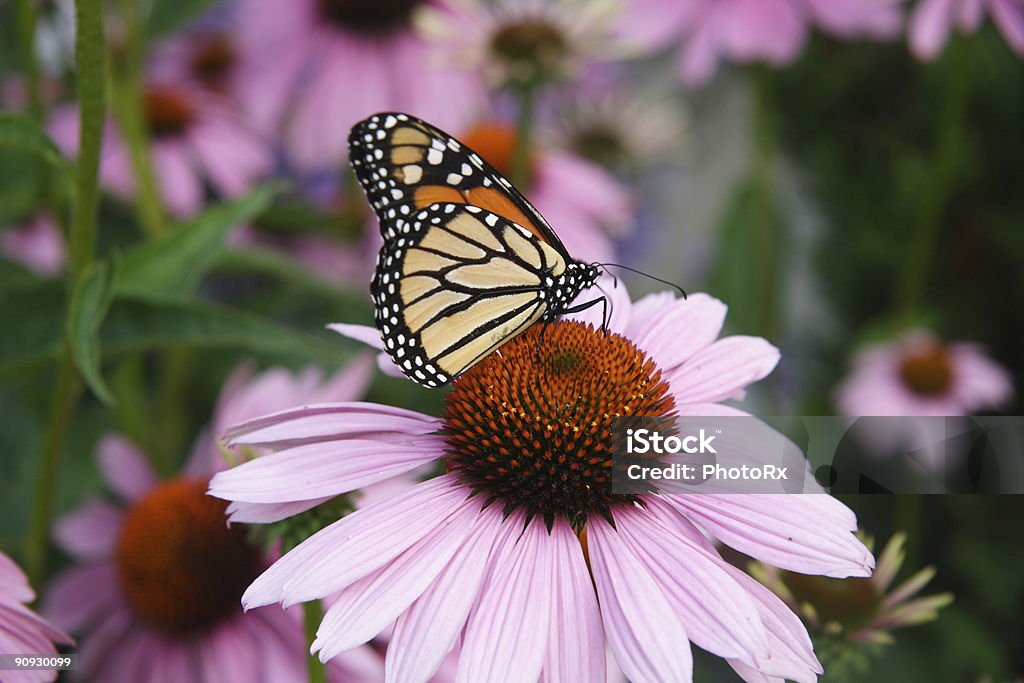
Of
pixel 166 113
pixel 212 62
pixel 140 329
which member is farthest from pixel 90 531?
pixel 212 62

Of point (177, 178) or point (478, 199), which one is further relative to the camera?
point (177, 178)

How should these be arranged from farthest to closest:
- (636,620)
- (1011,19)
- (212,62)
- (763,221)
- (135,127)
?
(212,62) → (763,221) → (135,127) → (1011,19) → (636,620)

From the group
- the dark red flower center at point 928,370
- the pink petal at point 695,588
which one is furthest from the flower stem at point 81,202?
the dark red flower center at point 928,370

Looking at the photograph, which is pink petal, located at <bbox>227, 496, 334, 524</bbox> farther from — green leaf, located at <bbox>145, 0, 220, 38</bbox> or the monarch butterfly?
green leaf, located at <bbox>145, 0, 220, 38</bbox>

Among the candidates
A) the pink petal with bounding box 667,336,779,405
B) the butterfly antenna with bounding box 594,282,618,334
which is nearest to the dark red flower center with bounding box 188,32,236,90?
the butterfly antenna with bounding box 594,282,618,334

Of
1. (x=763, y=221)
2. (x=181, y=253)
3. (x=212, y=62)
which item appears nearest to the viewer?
(x=181, y=253)

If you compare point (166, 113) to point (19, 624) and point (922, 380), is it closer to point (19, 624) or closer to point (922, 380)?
point (19, 624)
